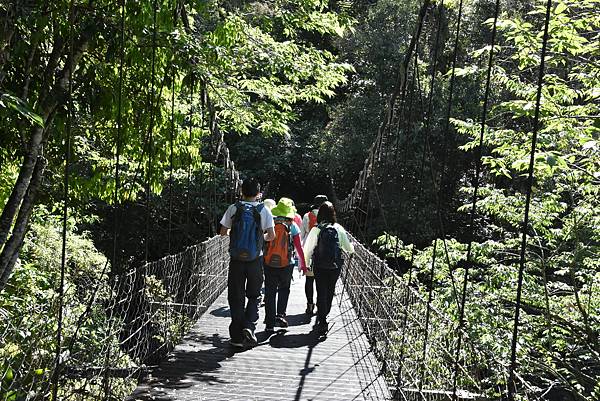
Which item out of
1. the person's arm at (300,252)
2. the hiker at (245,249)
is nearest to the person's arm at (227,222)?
the hiker at (245,249)

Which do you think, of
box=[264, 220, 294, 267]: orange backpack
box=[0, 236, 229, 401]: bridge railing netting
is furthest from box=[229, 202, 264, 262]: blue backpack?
box=[264, 220, 294, 267]: orange backpack

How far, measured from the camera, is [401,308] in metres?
3.31

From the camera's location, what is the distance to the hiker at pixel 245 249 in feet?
11.7

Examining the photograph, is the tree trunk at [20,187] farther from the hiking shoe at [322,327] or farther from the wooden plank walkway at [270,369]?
the hiking shoe at [322,327]

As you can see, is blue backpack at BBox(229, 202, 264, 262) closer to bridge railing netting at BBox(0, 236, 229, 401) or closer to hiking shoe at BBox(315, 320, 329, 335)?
bridge railing netting at BBox(0, 236, 229, 401)

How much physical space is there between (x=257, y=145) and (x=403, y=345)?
12.7 m

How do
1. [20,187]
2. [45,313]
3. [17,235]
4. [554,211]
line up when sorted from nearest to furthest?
[45,313]
[20,187]
[17,235]
[554,211]

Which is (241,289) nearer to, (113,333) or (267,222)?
(267,222)

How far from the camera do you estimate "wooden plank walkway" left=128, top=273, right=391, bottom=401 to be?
2.92 metres

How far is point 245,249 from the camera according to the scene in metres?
3.56

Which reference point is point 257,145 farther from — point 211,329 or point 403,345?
point 403,345

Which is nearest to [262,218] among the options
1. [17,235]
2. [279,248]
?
[279,248]

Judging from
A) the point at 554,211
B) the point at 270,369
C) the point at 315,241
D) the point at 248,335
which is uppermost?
the point at 554,211

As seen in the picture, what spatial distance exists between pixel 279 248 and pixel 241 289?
0.59 meters
